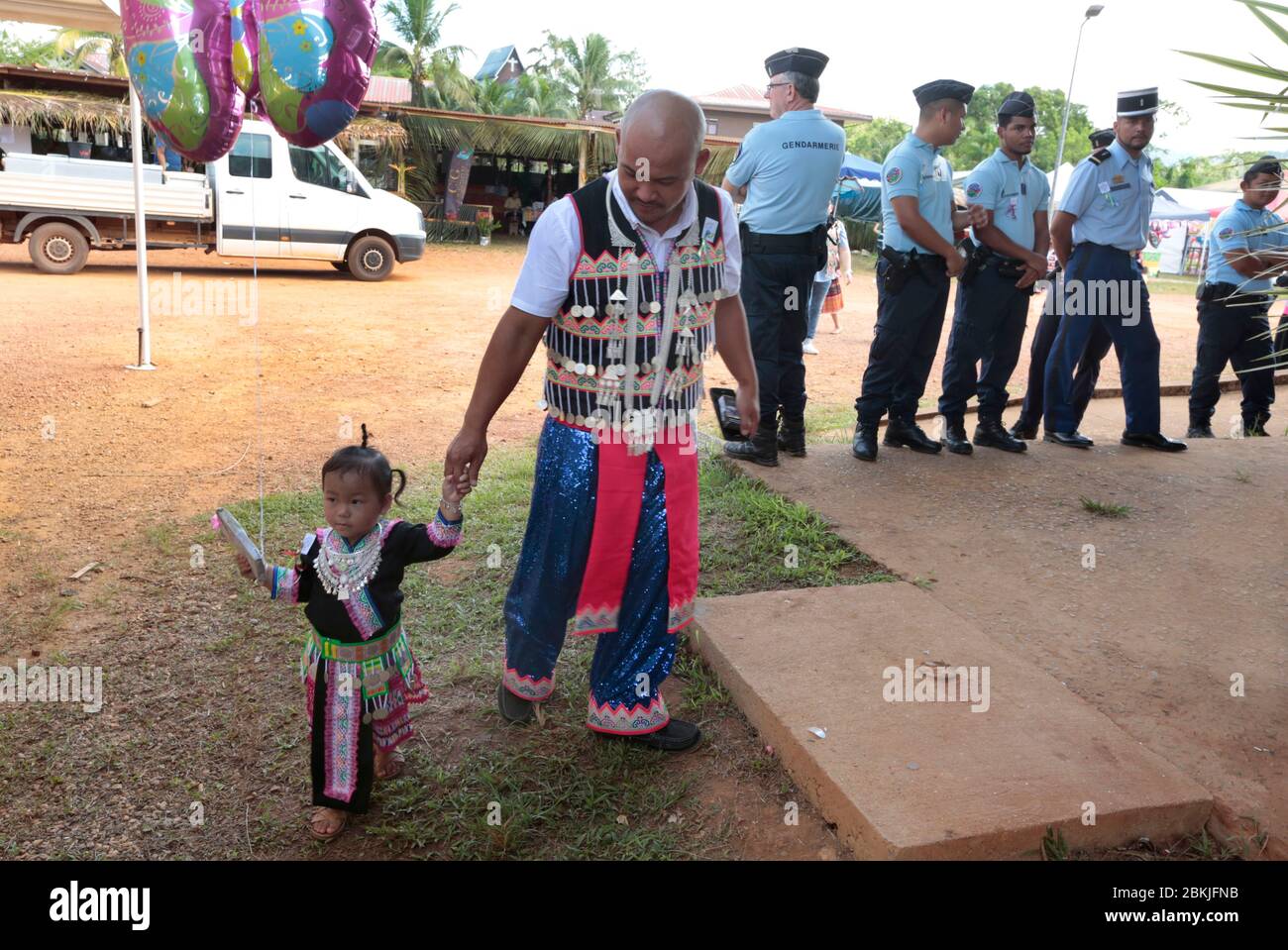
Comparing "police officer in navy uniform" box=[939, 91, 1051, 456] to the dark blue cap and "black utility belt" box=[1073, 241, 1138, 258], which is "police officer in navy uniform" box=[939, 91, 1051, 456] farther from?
the dark blue cap

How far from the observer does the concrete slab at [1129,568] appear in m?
2.70

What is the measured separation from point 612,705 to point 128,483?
3.66m

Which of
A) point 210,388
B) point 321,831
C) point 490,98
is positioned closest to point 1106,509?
point 321,831

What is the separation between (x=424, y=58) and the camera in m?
31.3

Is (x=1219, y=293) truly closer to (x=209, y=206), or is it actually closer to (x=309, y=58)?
(x=309, y=58)

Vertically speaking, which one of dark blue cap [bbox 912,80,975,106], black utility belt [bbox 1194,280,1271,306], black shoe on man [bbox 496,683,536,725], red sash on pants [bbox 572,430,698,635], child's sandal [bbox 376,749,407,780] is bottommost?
child's sandal [bbox 376,749,407,780]

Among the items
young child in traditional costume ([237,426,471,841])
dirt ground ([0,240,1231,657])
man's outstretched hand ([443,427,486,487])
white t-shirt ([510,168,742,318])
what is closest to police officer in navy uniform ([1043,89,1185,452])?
dirt ground ([0,240,1231,657])

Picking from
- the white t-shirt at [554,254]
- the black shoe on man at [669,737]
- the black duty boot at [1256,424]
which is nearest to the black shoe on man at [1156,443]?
the black duty boot at [1256,424]

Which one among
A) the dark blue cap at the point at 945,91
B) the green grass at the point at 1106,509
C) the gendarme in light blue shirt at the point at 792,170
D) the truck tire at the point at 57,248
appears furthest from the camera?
the truck tire at the point at 57,248

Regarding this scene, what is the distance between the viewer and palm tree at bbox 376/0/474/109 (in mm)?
29531

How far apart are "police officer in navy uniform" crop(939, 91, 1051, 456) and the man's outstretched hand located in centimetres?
356

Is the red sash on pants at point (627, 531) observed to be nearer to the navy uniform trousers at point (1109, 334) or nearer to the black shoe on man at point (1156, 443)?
the navy uniform trousers at point (1109, 334)

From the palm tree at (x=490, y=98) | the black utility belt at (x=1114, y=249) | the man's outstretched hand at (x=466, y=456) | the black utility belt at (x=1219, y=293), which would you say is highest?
the palm tree at (x=490, y=98)

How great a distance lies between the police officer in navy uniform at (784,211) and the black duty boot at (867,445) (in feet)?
1.68
